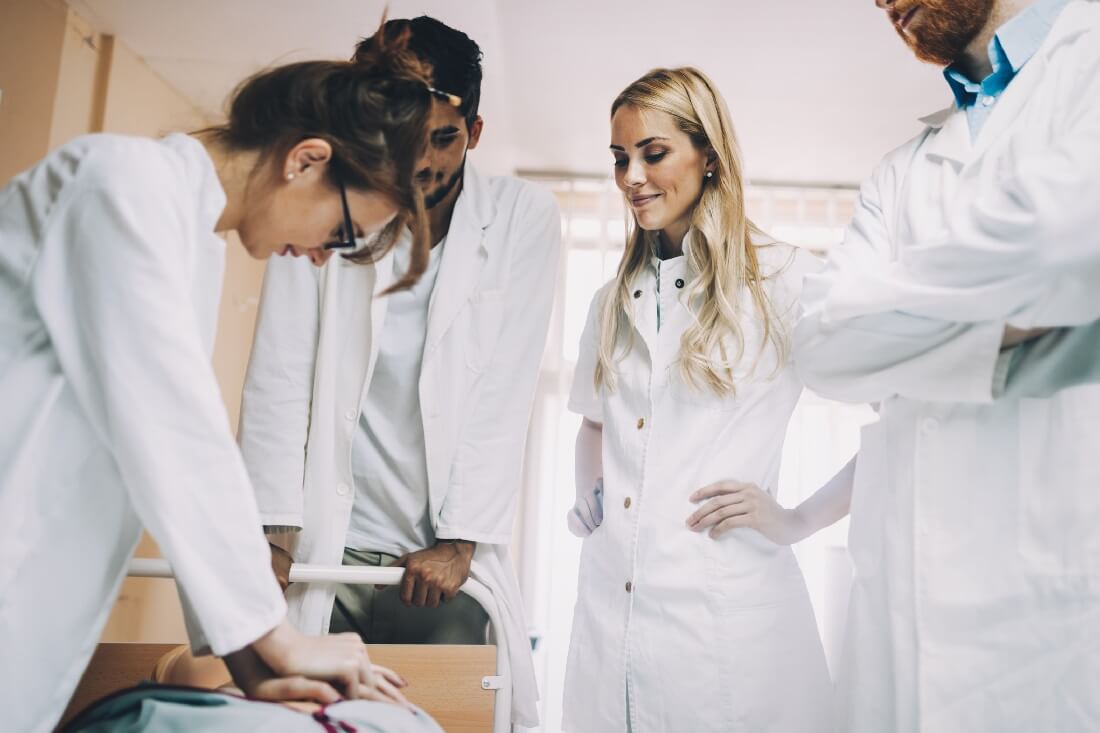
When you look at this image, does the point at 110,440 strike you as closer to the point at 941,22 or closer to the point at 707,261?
the point at 707,261

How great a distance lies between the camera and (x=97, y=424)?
859 mm

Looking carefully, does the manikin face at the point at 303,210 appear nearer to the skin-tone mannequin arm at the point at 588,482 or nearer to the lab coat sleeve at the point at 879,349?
the lab coat sleeve at the point at 879,349

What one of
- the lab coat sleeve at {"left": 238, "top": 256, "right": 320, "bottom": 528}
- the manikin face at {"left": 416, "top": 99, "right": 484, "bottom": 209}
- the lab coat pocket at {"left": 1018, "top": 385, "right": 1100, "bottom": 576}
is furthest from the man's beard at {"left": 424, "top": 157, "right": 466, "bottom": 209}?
the lab coat pocket at {"left": 1018, "top": 385, "right": 1100, "bottom": 576}

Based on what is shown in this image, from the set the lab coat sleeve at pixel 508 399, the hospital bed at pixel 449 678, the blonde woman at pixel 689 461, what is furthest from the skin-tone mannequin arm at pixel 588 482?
the hospital bed at pixel 449 678

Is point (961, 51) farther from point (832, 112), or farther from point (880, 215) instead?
point (832, 112)

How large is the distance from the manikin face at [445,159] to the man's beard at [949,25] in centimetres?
76

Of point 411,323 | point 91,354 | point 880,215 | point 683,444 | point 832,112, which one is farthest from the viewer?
point 832,112

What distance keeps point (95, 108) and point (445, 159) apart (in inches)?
73.8

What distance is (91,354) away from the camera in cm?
84

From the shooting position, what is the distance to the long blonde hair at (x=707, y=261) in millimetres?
1477

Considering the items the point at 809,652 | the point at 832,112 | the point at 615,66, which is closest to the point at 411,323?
the point at 809,652

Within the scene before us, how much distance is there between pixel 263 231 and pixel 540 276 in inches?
26.8

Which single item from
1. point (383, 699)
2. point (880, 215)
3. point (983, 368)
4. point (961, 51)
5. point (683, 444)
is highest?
point (961, 51)

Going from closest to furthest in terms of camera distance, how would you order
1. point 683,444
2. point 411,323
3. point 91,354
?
point 91,354
point 683,444
point 411,323
